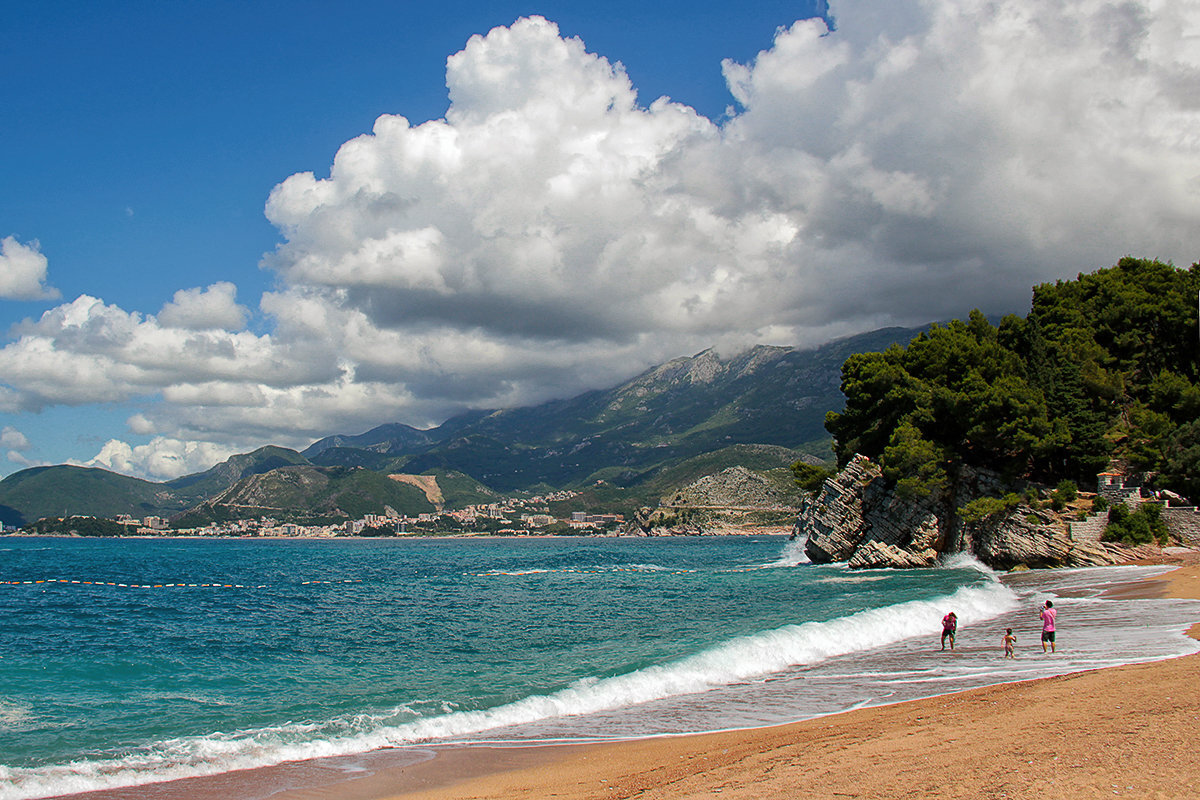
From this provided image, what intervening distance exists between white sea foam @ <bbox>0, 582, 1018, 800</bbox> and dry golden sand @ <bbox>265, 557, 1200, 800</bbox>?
7.42 feet

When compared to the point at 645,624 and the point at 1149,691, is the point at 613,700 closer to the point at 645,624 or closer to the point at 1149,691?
the point at 1149,691

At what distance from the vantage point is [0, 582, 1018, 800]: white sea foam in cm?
1345

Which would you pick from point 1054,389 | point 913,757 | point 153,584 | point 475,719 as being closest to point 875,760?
point 913,757

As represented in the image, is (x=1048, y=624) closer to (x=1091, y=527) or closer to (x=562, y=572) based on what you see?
(x=1091, y=527)

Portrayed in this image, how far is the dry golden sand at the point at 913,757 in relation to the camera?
9273 mm

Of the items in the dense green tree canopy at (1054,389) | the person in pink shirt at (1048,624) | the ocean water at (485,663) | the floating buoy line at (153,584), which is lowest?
the floating buoy line at (153,584)

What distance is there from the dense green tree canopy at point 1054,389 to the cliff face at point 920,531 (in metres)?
3.23

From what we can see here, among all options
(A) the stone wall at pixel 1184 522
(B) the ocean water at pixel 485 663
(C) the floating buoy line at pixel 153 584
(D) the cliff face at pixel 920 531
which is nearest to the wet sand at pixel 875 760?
(B) the ocean water at pixel 485 663

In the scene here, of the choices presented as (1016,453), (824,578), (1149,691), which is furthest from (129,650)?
(1016,453)

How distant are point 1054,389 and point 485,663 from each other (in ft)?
156

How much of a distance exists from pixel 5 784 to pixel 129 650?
17274mm

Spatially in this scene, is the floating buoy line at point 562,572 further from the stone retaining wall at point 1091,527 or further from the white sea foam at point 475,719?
the white sea foam at point 475,719

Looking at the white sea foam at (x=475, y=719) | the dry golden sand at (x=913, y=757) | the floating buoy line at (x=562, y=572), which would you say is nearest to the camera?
the dry golden sand at (x=913, y=757)

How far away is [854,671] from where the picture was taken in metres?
21.2
